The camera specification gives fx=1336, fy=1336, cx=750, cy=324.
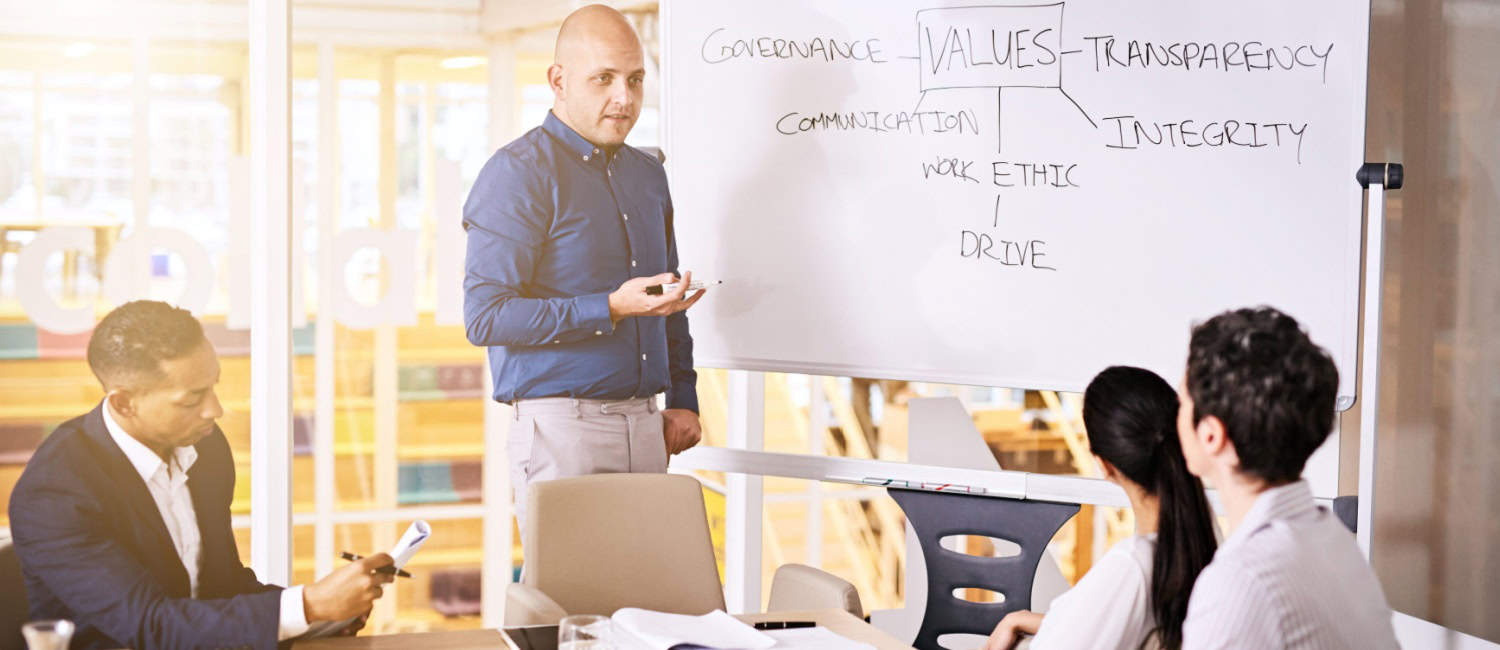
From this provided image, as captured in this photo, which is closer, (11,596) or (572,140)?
(11,596)

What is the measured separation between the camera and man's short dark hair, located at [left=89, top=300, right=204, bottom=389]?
2.00 metres

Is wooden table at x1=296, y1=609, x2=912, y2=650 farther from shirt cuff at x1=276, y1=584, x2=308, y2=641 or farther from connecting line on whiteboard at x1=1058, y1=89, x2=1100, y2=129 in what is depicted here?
connecting line on whiteboard at x1=1058, y1=89, x2=1100, y2=129

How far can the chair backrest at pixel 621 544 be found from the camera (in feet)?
8.43

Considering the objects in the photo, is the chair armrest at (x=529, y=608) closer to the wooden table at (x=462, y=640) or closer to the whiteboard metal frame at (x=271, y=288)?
the wooden table at (x=462, y=640)

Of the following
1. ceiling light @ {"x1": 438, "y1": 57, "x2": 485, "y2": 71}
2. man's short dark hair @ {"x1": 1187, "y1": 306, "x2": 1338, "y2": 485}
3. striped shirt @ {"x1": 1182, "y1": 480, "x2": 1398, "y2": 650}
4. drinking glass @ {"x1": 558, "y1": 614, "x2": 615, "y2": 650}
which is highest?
ceiling light @ {"x1": 438, "y1": 57, "x2": 485, "y2": 71}

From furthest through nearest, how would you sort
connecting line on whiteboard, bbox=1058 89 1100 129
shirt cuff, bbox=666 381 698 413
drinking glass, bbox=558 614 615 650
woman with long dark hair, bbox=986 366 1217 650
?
1. shirt cuff, bbox=666 381 698 413
2. connecting line on whiteboard, bbox=1058 89 1100 129
3. drinking glass, bbox=558 614 615 650
4. woman with long dark hair, bbox=986 366 1217 650

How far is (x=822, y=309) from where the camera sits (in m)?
3.16

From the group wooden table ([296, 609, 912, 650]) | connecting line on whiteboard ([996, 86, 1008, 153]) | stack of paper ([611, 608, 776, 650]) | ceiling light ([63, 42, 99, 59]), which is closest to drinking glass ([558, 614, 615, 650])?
stack of paper ([611, 608, 776, 650])

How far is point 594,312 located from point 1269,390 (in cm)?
174

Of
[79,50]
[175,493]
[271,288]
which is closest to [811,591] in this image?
[175,493]

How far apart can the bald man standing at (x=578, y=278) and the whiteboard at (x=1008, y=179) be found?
0.24m

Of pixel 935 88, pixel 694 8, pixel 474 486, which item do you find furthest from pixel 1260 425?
pixel 474 486

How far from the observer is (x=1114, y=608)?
166cm

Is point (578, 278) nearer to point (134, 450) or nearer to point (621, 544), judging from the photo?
point (621, 544)
